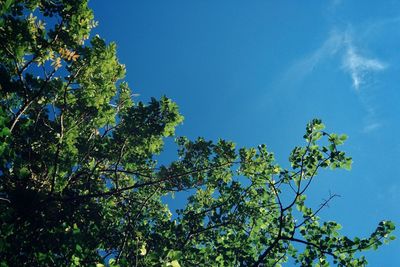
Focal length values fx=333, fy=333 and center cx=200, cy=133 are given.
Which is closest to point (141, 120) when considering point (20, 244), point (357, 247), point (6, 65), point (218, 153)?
point (218, 153)

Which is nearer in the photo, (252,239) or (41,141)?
(252,239)

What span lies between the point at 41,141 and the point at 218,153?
697 cm

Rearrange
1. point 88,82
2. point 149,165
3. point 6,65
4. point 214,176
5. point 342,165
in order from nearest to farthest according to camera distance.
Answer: point 342,165, point 6,65, point 88,82, point 214,176, point 149,165

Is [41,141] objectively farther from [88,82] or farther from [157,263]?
[157,263]

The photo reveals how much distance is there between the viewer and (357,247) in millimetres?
9086

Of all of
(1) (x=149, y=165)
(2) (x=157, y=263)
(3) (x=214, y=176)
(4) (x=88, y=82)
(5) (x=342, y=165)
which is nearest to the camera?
(2) (x=157, y=263)

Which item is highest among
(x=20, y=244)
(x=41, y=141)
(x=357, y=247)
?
(x=41, y=141)

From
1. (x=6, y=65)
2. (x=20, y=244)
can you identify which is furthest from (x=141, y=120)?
(x=20, y=244)

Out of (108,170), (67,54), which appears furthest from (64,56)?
(108,170)

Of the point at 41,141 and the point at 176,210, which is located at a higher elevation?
the point at 41,141

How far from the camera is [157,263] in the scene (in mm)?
4586

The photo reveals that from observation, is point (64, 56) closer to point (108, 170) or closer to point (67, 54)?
point (67, 54)

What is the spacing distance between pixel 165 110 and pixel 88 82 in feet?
10.3

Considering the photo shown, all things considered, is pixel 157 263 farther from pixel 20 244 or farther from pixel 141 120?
pixel 141 120
